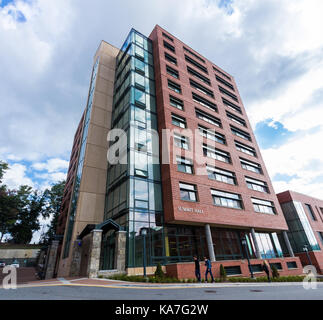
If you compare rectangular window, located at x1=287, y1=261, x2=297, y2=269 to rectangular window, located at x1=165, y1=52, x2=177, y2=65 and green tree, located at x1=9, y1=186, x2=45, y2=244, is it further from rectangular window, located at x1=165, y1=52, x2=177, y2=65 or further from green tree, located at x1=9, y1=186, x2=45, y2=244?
green tree, located at x1=9, y1=186, x2=45, y2=244

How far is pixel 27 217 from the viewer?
180 ft

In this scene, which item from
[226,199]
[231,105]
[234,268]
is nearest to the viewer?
[234,268]

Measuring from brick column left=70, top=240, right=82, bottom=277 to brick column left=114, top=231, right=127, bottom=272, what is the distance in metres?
5.20

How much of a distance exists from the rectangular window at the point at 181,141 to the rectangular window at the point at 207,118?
599 centimetres

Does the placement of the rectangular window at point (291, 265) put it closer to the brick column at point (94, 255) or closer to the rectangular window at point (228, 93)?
the brick column at point (94, 255)

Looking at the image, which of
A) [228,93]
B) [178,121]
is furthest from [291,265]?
[228,93]

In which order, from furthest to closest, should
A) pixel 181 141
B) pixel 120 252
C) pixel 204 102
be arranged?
pixel 204 102 → pixel 181 141 → pixel 120 252

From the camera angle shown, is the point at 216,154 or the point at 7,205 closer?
the point at 216,154

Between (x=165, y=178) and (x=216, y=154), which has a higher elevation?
(x=216, y=154)

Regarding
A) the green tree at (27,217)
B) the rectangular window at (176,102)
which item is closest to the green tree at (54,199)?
the green tree at (27,217)

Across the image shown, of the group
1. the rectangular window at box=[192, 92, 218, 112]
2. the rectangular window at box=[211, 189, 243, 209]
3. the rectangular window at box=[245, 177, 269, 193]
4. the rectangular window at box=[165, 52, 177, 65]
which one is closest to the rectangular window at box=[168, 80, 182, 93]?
the rectangular window at box=[192, 92, 218, 112]

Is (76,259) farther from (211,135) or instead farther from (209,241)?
(211,135)

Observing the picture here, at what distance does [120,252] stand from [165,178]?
309 inches
